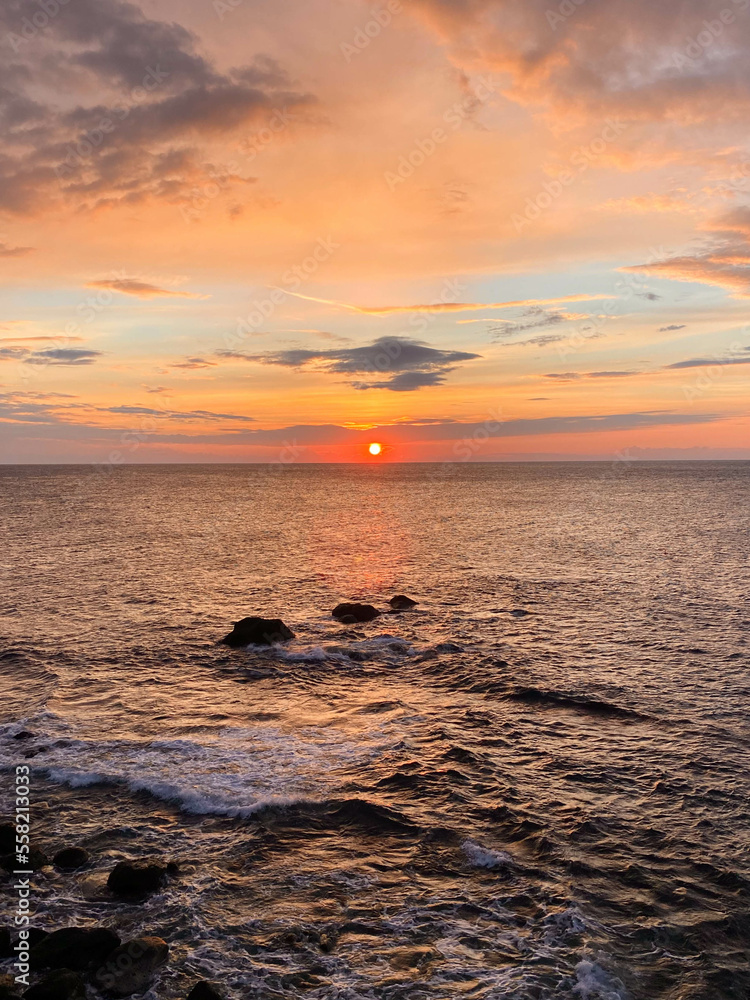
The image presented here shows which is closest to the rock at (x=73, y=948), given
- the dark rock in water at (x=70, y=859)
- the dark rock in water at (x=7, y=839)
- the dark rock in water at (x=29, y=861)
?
the dark rock in water at (x=70, y=859)

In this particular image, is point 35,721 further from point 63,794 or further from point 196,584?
point 196,584

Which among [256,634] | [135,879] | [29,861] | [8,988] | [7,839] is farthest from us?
[256,634]

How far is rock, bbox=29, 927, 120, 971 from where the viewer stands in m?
12.6

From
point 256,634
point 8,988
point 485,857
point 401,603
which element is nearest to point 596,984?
point 485,857

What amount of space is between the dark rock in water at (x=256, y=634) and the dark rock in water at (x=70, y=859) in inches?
752

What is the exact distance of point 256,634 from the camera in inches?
1399

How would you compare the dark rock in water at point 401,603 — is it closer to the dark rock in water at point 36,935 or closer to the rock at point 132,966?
the rock at point 132,966

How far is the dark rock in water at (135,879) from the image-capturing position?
15023 millimetres

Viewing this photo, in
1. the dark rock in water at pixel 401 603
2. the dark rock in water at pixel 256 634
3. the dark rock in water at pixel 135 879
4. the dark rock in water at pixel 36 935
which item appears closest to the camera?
the dark rock in water at pixel 36 935

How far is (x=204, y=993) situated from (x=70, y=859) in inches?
248

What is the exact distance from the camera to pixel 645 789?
19750mm

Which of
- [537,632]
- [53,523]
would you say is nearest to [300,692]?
[537,632]

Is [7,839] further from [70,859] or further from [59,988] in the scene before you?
[59,988]

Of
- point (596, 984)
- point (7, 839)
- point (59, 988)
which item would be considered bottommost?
point (596, 984)
